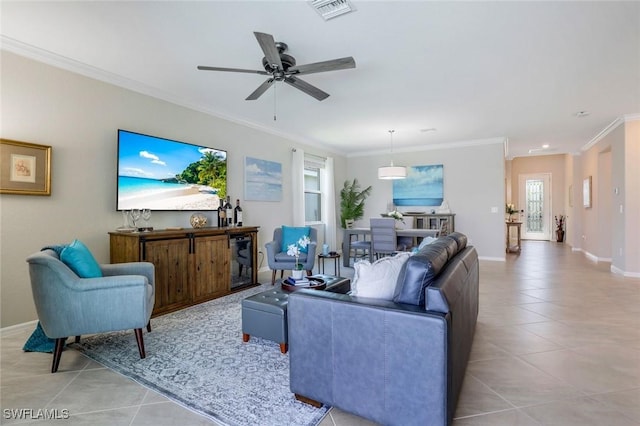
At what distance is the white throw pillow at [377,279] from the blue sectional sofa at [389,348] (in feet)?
0.30

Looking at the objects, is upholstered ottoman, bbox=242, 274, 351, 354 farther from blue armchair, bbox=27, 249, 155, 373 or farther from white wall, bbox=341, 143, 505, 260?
white wall, bbox=341, 143, 505, 260

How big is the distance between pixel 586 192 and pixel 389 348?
862 cm

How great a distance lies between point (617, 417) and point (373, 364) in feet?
4.70

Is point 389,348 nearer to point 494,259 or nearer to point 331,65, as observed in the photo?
point 331,65

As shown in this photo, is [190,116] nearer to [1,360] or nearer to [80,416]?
[1,360]

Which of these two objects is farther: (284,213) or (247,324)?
(284,213)

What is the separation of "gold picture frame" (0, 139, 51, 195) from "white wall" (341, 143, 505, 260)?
694cm

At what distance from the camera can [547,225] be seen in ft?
34.8

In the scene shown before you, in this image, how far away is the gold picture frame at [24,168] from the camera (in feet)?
9.20

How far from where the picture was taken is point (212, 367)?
2.31 m

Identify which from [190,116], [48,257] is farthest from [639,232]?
[48,257]

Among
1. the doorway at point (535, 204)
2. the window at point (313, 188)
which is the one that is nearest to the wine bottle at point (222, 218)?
the window at point (313, 188)

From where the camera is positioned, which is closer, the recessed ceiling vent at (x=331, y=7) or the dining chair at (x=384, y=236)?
the recessed ceiling vent at (x=331, y=7)

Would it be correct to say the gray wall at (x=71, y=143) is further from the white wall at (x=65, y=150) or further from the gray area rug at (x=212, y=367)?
the gray area rug at (x=212, y=367)
